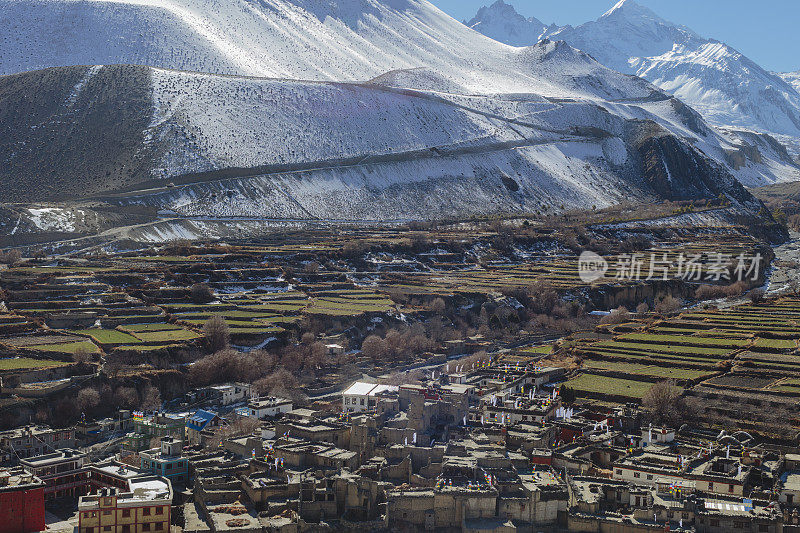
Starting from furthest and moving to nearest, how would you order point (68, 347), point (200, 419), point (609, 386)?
point (68, 347) < point (609, 386) < point (200, 419)

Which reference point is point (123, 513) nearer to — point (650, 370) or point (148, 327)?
point (148, 327)

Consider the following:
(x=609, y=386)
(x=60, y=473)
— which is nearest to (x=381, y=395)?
(x=60, y=473)

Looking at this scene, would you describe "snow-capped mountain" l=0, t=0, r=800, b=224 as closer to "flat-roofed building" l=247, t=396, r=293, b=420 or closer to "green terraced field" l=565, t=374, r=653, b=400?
"green terraced field" l=565, t=374, r=653, b=400

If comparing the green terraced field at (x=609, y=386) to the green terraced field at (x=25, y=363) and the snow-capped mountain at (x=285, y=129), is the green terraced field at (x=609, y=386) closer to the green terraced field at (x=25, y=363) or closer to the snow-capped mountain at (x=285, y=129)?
the green terraced field at (x=25, y=363)

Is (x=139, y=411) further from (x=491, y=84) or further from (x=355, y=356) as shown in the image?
(x=491, y=84)

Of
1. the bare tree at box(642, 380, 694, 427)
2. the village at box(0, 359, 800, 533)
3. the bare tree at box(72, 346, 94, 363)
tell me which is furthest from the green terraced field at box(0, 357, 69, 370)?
the bare tree at box(642, 380, 694, 427)

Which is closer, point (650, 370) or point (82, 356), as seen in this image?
point (82, 356)

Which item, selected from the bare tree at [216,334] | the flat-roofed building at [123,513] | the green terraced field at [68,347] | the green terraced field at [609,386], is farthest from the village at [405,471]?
the bare tree at [216,334]
